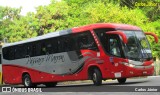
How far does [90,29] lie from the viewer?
2003cm

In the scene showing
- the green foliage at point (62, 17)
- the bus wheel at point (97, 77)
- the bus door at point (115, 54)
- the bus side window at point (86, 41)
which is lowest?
the bus wheel at point (97, 77)

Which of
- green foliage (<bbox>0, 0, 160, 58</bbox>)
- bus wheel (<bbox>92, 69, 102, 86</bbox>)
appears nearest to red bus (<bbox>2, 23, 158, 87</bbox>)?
bus wheel (<bbox>92, 69, 102, 86</bbox>)

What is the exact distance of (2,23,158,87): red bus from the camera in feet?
62.4

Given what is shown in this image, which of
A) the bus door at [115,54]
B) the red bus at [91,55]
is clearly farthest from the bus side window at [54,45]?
the bus door at [115,54]

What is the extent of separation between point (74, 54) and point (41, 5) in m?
34.2

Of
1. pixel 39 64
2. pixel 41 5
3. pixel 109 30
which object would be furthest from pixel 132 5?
pixel 109 30

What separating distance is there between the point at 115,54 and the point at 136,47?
3.71 feet

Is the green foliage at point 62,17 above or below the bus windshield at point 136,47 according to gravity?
above

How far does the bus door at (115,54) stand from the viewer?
62.1 feet

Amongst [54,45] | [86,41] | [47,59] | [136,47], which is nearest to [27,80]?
[47,59]

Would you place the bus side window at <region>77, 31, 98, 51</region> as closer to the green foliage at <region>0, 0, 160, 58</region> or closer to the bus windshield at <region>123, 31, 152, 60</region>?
the bus windshield at <region>123, 31, 152, 60</region>

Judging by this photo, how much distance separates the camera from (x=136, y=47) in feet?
63.5

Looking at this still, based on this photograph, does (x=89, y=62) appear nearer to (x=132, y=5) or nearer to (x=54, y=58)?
(x=54, y=58)

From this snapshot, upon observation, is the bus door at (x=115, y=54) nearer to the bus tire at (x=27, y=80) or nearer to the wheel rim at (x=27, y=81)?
the bus tire at (x=27, y=80)
